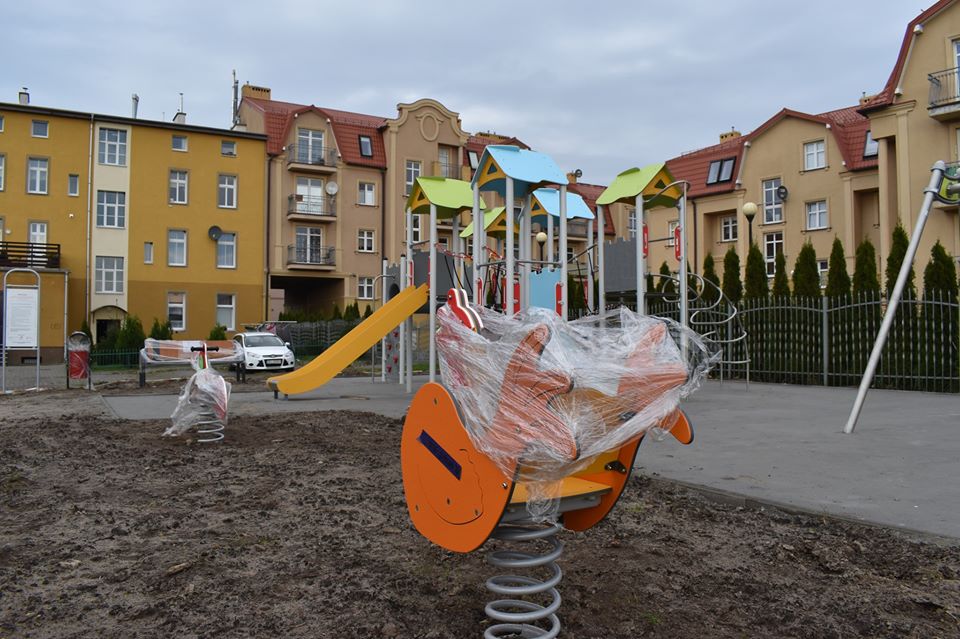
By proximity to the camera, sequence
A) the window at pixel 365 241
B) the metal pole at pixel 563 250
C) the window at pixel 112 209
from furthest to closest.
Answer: the window at pixel 365 241 < the window at pixel 112 209 < the metal pole at pixel 563 250

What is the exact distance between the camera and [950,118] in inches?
932

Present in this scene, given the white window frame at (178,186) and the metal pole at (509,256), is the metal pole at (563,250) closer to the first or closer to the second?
A: the metal pole at (509,256)

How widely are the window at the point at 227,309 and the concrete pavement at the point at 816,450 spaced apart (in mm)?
23631

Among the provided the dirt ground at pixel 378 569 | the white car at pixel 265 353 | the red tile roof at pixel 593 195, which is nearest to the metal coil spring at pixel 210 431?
the dirt ground at pixel 378 569

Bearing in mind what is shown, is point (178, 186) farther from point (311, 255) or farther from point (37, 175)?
point (311, 255)

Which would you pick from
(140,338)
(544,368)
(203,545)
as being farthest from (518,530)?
(140,338)

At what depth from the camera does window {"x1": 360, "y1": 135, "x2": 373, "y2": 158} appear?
39500 mm

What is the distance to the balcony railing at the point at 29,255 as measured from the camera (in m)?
31.2

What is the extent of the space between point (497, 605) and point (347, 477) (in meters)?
3.38

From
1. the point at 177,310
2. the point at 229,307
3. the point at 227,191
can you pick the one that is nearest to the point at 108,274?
the point at 177,310

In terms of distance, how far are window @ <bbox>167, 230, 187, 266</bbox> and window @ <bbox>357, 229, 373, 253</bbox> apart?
8.96 metres

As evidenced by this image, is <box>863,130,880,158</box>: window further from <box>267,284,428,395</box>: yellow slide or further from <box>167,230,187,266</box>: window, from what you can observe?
<box>167,230,187,266</box>: window

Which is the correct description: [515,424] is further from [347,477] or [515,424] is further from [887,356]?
[887,356]

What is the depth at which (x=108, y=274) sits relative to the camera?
34.0 m
